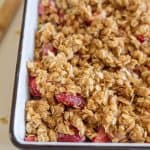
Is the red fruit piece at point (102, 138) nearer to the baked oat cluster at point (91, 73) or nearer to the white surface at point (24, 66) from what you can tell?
the baked oat cluster at point (91, 73)

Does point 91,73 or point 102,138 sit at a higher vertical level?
point 91,73

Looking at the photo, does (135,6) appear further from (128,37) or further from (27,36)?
(27,36)

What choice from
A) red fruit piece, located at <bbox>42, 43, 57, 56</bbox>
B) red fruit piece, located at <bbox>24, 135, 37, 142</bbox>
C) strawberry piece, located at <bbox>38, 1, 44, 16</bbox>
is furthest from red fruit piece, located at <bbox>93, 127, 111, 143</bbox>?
strawberry piece, located at <bbox>38, 1, 44, 16</bbox>

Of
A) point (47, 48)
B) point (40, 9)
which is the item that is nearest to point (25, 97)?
point (47, 48)

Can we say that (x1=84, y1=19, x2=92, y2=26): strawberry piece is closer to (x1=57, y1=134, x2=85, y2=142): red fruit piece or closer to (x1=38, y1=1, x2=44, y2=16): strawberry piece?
(x1=38, y1=1, x2=44, y2=16): strawberry piece

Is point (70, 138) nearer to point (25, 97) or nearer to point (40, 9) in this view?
point (25, 97)

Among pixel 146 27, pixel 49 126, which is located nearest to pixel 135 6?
pixel 146 27
